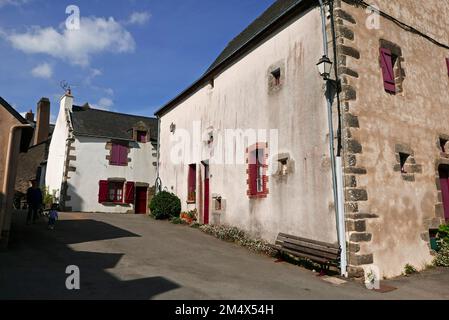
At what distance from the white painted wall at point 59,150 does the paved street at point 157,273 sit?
29.5 feet

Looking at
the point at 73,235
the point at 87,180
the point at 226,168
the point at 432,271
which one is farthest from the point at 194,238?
the point at 87,180

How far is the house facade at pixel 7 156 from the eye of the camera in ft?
24.8

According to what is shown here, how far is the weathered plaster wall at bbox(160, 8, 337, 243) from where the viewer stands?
8.05m

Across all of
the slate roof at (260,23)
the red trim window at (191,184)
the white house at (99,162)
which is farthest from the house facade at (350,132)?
the white house at (99,162)

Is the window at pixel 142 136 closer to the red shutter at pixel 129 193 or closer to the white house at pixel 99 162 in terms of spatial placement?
the white house at pixel 99 162

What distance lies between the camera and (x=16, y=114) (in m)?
7.92

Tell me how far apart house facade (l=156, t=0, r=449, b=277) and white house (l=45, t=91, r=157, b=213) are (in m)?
9.11

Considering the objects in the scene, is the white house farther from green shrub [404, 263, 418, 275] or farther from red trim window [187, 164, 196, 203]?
green shrub [404, 263, 418, 275]

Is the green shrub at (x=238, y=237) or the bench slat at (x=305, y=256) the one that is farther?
the green shrub at (x=238, y=237)

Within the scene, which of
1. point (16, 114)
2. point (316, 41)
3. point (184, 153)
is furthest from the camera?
point (184, 153)

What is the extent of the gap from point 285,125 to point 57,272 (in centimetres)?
621

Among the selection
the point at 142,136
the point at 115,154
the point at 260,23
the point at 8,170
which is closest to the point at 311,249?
the point at 8,170
